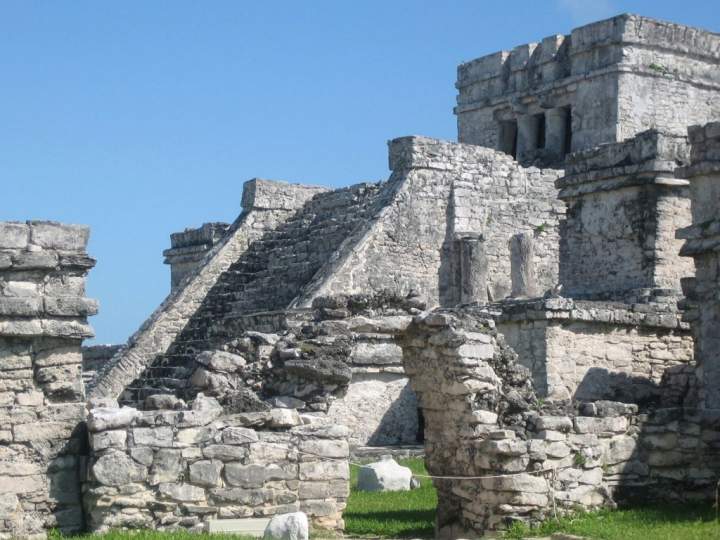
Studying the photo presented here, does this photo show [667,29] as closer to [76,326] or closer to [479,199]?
[479,199]

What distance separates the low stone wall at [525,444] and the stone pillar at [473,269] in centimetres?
908

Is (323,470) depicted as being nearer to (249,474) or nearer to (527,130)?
(249,474)

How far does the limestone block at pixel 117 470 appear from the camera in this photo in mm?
9641

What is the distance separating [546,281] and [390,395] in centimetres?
618

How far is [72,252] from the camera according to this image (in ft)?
33.2

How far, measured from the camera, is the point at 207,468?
32.6 feet

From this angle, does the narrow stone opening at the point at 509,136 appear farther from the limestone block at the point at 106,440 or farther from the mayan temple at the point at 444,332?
the limestone block at the point at 106,440

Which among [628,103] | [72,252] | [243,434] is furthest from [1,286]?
[628,103]

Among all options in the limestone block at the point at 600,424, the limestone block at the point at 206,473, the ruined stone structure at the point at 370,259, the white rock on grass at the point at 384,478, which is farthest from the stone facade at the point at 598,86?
the limestone block at the point at 206,473

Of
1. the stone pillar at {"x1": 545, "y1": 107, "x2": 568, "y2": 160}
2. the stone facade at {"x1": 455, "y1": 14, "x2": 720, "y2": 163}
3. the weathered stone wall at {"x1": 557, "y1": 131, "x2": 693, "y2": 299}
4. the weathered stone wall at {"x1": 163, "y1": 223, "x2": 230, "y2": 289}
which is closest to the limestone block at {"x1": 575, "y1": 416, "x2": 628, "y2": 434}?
the weathered stone wall at {"x1": 557, "y1": 131, "x2": 693, "y2": 299}

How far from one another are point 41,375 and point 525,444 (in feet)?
12.9

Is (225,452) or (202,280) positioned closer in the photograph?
(225,452)

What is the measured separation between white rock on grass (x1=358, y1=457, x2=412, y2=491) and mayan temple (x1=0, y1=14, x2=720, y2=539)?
1.81 m

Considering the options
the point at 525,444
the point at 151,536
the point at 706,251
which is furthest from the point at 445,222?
the point at 151,536
